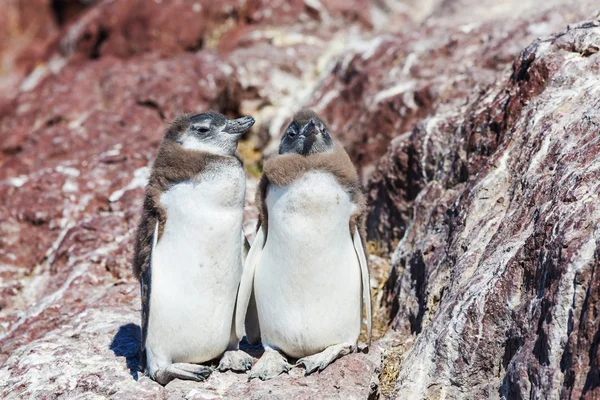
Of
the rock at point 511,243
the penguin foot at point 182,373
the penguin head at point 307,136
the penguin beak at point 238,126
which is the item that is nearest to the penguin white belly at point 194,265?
the penguin foot at point 182,373

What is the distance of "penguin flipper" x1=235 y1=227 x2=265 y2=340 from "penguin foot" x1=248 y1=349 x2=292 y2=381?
0.37 metres

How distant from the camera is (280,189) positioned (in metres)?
5.97

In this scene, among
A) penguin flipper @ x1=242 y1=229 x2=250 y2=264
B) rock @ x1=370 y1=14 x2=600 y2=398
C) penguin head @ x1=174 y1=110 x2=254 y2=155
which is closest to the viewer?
rock @ x1=370 y1=14 x2=600 y2=398

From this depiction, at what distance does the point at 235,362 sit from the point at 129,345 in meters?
1.11

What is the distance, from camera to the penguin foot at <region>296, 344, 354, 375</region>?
5.87 meters

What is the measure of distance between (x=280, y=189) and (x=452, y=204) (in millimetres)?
1834

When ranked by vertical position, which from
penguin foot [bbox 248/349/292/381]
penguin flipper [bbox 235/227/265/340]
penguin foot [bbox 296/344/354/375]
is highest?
penguin flipper [bbox 235/227/265/340]

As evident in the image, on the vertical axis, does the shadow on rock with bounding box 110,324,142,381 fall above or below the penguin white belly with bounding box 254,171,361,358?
below

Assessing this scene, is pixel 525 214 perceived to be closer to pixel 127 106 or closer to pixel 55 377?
pixel 55 377

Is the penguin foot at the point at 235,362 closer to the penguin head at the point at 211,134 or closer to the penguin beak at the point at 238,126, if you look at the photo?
the penguin head at the point at 211,134

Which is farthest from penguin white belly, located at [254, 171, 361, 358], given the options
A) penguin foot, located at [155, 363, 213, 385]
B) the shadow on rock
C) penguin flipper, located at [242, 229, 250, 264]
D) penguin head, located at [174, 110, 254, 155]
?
the shadow on rock

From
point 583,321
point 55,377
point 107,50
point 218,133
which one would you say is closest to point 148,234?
point 218,133

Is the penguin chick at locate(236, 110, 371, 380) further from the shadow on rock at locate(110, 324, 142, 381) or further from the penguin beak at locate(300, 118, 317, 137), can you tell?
the shadow on rock at locate(110, 324, 142, 381)

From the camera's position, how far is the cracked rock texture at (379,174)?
5301 mm
